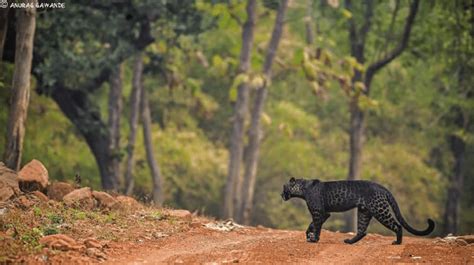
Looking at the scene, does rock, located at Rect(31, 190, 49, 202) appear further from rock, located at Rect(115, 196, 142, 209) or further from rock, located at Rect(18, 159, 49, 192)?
rock, located at Rect(115, 196, 142, 209)

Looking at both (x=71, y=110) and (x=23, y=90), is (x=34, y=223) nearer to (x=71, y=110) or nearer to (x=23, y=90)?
(x=23, y=90)

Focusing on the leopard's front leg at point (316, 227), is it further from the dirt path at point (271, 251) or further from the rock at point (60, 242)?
the rock at point (60, 242)

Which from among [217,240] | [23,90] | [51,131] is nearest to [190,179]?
[51,131]

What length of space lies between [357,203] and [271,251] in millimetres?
2540

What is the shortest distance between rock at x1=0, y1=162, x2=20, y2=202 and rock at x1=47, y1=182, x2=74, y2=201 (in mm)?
871

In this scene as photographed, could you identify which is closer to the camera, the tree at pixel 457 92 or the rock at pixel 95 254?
the rock at pixel 95 254

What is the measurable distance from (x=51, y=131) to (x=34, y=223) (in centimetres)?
1653

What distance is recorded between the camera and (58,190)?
678 inches

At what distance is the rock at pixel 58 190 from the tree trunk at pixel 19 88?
2259 millimetres

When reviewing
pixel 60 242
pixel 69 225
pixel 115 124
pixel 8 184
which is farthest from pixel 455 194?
pixel 60 242

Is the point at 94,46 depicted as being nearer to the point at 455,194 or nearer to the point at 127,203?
the point at 127,203

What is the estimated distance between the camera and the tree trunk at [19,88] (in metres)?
19.0

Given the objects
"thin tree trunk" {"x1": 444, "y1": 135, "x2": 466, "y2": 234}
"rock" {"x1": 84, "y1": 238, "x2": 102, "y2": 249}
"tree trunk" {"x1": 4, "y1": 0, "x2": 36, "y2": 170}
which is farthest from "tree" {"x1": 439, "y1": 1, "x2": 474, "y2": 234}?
"rock" {"x1": 84, "y1": 238, "x2": 102, "y2": 249}

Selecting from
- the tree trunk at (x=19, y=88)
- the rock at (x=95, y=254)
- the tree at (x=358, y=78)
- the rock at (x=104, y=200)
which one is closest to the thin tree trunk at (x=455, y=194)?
the tree at (x=358, y=78)
